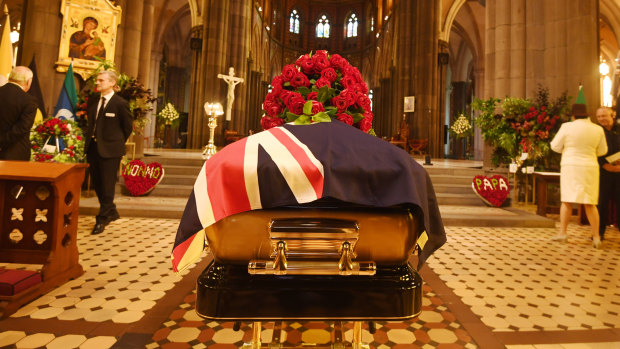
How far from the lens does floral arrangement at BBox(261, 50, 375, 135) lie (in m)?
1.57

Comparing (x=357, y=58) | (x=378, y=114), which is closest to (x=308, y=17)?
(x=357, y=58)

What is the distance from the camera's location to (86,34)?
22.7 feet

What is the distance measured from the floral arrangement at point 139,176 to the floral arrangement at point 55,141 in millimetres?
1529

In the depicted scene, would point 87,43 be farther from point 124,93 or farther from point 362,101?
point 362,101

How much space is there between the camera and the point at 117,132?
13.3 feet

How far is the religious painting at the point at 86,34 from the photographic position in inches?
266

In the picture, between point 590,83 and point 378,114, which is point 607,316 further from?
point 378,114

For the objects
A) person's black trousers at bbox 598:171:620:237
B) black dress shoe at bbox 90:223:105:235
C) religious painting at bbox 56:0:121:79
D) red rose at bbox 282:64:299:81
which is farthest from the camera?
religious painting at bbox 56:0:121:79

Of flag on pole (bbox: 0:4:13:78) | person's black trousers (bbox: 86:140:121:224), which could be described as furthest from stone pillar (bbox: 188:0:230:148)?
person's black trousers (bbox: 86:140:121:224)

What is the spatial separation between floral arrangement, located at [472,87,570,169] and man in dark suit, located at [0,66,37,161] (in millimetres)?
7933

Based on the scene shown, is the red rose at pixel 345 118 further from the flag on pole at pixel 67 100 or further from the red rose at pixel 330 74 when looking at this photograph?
the flag on pole at pixel 67 100

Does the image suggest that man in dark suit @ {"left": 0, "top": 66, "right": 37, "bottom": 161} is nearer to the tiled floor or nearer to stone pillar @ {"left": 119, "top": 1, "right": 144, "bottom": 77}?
the tiled floor

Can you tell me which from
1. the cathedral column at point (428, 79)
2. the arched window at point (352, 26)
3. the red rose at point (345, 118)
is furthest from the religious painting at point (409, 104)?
the arched window at point (352, 26)

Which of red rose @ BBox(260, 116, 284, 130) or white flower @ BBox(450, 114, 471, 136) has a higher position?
white flower @ BBox(450, 114, 471, 136)
